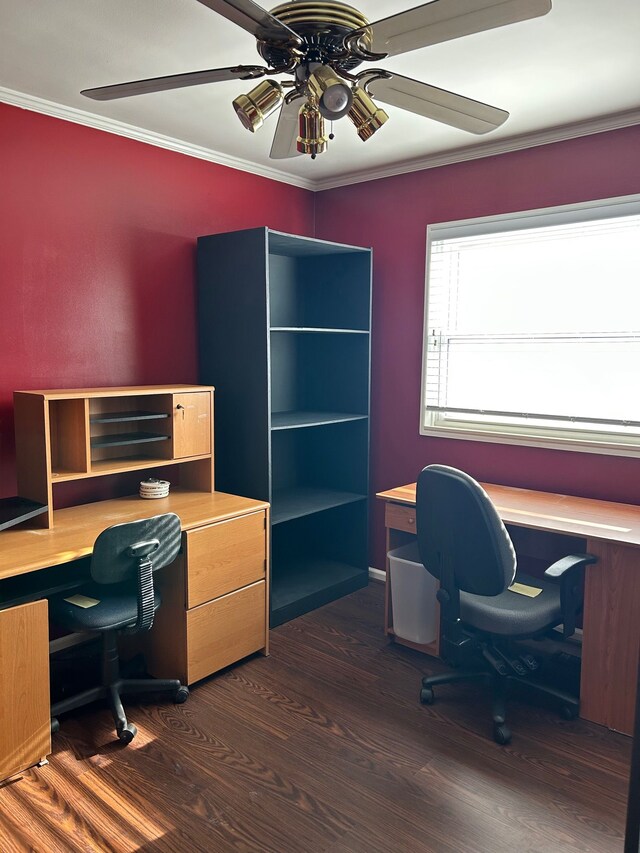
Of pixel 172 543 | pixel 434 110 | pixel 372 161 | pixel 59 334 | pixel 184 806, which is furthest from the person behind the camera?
pixel 372 161

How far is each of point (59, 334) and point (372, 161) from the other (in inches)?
76.9

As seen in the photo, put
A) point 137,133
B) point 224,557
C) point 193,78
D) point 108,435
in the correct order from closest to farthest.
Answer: point 193,78 → point 224,557 → point 108,435 → point 137,133

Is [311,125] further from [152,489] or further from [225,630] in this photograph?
[225,630]

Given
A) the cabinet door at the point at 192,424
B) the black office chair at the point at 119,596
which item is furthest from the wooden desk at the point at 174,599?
the cabinet door at the point at 192,424

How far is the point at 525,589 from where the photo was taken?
266cm

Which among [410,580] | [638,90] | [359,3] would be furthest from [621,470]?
[359,3]

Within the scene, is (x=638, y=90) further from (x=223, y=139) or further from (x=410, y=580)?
(x=410, y=580)

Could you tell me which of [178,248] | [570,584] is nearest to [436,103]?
[570,584]

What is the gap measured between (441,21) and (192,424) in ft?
6.61

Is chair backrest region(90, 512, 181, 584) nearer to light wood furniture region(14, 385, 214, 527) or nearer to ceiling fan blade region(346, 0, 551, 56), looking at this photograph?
light wood furniture region(14, 385, 214, 527)

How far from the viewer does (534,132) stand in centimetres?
308

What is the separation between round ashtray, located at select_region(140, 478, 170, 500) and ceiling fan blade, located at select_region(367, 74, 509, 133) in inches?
75.8

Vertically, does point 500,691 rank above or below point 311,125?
below

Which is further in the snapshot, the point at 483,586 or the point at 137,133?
the point at 137,133
